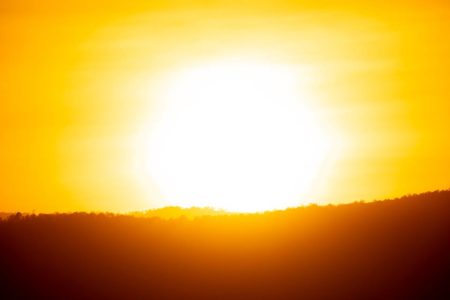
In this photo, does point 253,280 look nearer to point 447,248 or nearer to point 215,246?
point 215,246

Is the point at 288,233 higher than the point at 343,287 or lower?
higher

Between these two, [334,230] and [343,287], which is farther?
[334,230]

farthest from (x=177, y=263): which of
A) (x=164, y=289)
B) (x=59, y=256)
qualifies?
(x=59, y=256)

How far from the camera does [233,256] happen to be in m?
33.8

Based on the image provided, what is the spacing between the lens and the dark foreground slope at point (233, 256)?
105ft

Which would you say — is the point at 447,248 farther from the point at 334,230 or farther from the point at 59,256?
the point at 59,256

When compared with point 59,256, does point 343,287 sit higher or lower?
lower

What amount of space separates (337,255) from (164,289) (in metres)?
5.84

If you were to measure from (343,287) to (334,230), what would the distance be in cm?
284

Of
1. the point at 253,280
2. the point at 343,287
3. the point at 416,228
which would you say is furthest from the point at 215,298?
the point at 416,228

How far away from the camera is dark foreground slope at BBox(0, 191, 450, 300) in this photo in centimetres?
3197

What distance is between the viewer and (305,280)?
1272 inches

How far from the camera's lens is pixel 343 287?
→ 106ft

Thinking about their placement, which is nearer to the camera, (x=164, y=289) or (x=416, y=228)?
(x=164, y=289)
